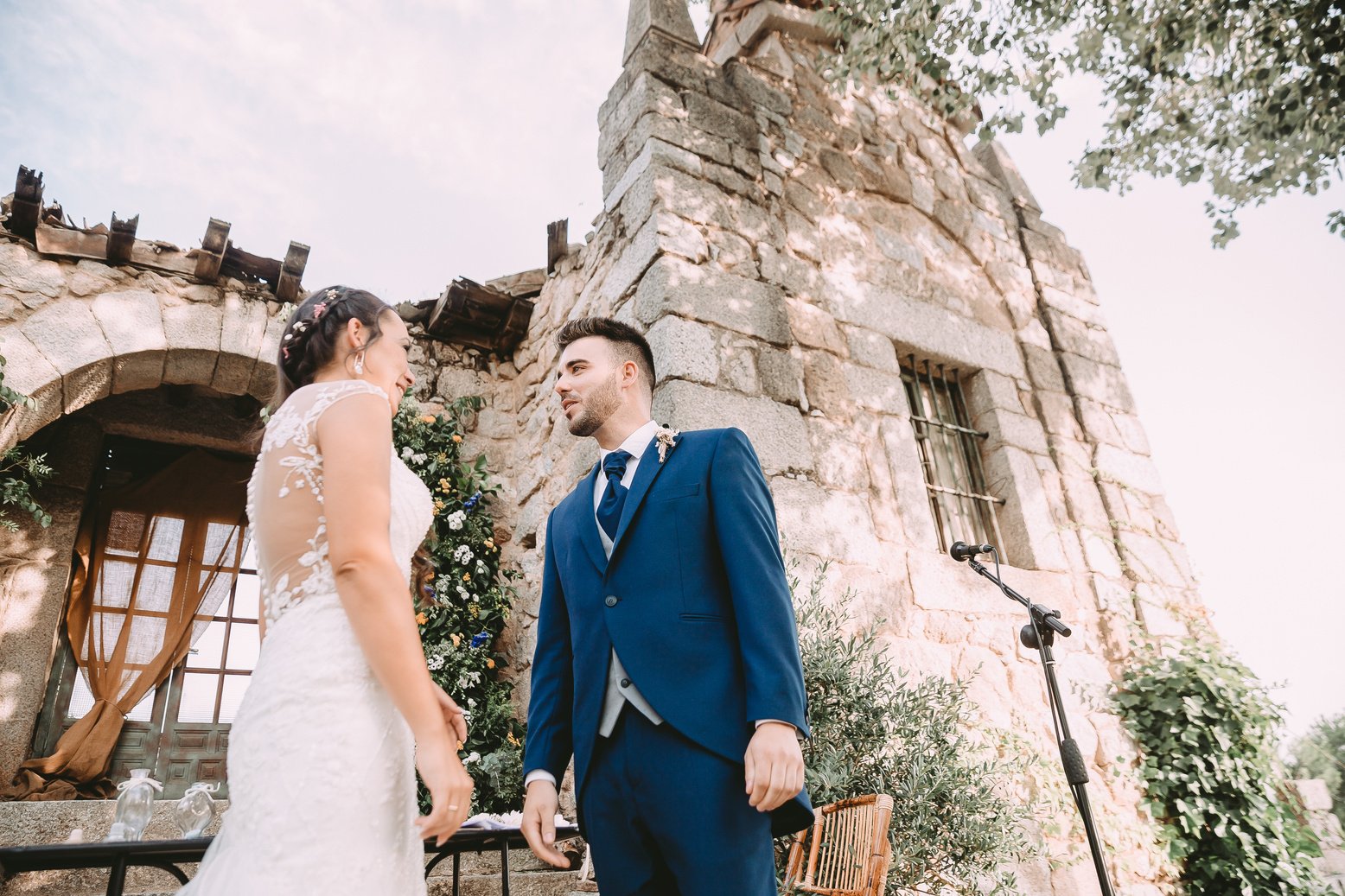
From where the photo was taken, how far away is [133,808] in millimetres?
1994

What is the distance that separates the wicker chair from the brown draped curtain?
4.53 metres

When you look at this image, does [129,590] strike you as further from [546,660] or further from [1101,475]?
[1101,475]

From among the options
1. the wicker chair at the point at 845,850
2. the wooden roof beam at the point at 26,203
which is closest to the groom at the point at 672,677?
the wicker chair at the point at 845,850

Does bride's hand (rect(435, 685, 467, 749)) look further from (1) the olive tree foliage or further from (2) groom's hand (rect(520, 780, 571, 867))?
(1) the olive tree foliage

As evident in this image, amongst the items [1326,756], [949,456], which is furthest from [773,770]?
[1326,756]

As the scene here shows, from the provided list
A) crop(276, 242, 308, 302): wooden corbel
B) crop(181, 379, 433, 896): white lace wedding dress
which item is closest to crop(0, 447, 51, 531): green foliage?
crop(276, 242, 308, 302): wooden corbel

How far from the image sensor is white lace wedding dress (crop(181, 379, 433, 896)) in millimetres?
990

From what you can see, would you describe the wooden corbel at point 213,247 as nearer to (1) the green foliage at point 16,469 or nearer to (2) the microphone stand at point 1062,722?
(1) the green foliage at point 16,469

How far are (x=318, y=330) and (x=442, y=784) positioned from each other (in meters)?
0.81

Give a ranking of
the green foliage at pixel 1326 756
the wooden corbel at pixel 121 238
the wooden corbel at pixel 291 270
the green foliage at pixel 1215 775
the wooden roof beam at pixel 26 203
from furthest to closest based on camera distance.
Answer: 1. the green foliage at pixel 1326 756
2. the wooden corbel at pixel 291 270
3. the wooden corbel at pixel 121 238
4. the wooden roof beam at pixel 26 203
5. the green foliage at pixel 1215 775

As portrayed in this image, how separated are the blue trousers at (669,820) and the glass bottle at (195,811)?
136cm

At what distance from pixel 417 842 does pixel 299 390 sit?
2.39 ft

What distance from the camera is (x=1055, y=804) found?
3227mm

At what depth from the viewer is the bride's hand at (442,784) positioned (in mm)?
1022
